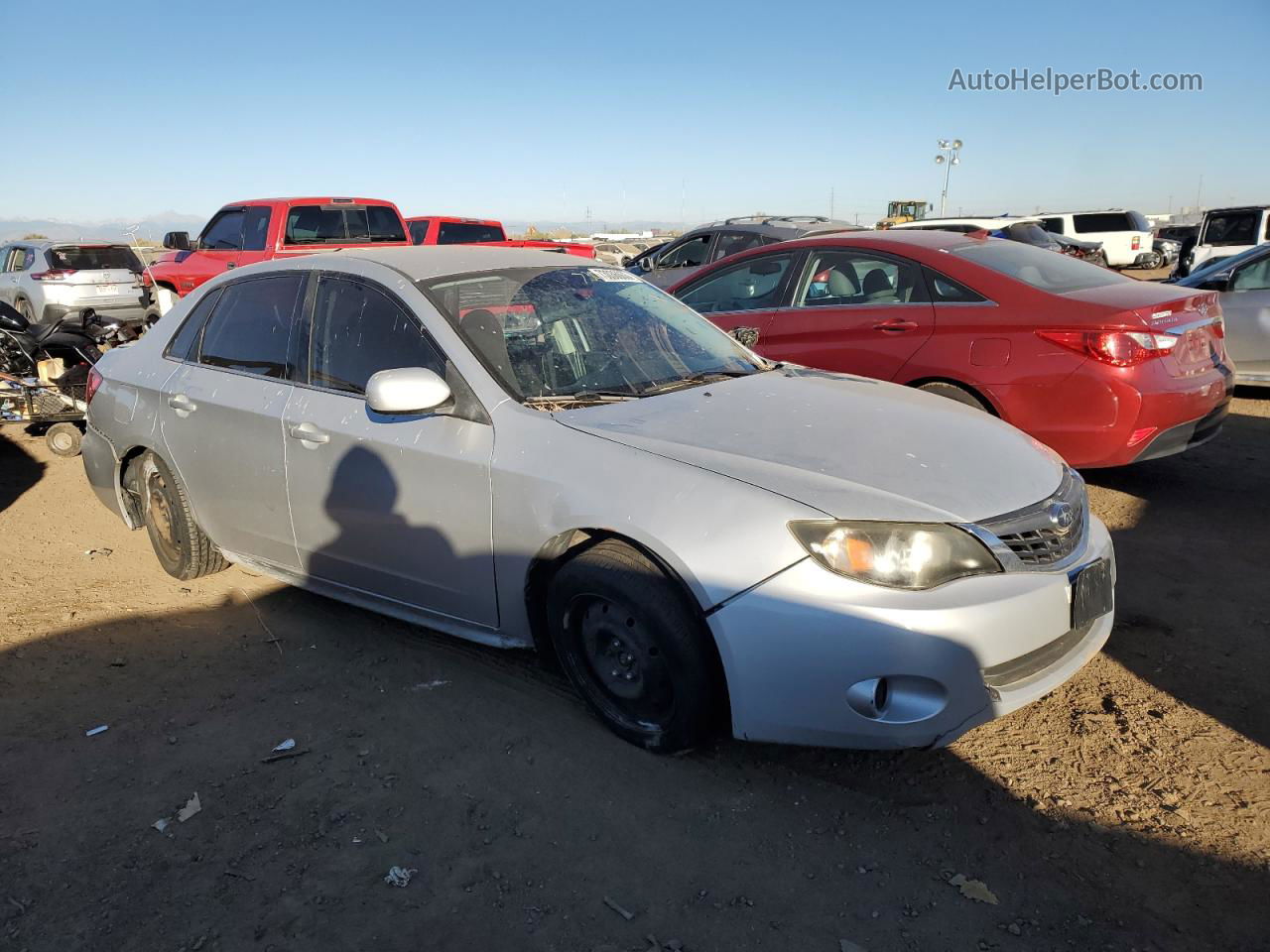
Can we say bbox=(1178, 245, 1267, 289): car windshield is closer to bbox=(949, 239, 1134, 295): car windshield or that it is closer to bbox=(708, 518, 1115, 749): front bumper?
bbox=(949, 239, 1134, 295): car windshield

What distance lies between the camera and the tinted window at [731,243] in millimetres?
11938

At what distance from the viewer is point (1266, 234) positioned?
57.8 feet

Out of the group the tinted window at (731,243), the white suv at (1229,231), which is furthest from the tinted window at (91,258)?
the white suv at (1229,231)

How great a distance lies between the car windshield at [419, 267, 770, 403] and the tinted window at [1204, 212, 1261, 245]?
18.3 m

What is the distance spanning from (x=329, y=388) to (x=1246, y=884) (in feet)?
11.5

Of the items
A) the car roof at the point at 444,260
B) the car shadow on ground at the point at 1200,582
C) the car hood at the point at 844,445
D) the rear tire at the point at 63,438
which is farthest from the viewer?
the rear tire at the point at 63,438

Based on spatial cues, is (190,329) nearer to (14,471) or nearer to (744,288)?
(744,288)

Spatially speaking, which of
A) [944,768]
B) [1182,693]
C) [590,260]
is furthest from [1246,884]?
[590,260]

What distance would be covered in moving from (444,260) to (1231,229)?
64.4 ft

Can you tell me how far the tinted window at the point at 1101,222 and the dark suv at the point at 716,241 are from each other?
16.5m

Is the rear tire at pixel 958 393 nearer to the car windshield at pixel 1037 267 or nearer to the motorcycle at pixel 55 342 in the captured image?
the car windshield at pixel 1037 267

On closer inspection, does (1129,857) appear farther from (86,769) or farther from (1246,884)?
(86,769)

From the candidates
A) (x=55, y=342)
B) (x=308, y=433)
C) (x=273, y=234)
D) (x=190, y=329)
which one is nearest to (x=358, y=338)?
(x=308, y=433)

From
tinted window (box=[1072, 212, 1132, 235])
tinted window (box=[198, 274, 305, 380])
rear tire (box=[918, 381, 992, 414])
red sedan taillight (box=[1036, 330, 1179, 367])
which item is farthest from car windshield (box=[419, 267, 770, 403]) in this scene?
tinted window (box=[1072, 212, 1132, 235])
